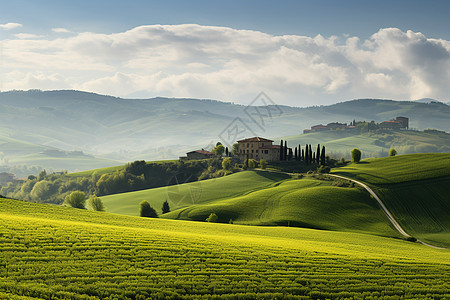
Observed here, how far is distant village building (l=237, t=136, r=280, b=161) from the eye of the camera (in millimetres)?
142875

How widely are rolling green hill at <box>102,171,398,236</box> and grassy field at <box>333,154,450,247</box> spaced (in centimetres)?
593

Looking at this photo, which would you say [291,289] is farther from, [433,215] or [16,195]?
[16,195]

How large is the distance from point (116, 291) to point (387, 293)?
58.8 ft

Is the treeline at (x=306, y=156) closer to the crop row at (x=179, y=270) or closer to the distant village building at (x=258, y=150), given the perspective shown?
the distant village building at (x=258, y=150)

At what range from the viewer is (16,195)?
196 m

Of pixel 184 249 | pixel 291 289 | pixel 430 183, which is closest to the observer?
pixel 291 289

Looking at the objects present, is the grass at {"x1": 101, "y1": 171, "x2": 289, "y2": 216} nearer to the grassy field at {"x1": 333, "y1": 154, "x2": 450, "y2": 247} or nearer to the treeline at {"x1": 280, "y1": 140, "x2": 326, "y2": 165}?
the treeline at {"x1": 280, "y1": 140, "x2": 326, "y2": 165}

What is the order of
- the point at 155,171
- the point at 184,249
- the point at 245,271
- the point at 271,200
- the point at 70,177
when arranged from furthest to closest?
the point at 70,177
the point at 155,171
the point at 271,200
the point at 184,249
the point at 245,271

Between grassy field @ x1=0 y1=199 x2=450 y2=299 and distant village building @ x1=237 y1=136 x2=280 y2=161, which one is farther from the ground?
distant village building @ x1=237 y1=136 x2=280 y2=161

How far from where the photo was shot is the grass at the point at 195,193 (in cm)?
10168

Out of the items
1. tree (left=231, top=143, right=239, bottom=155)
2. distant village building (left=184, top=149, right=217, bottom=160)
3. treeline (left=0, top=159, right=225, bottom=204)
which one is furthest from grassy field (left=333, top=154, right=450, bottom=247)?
distant village building (left=184, top=149, right=217, bottom=160)

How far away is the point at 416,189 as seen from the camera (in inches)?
3504

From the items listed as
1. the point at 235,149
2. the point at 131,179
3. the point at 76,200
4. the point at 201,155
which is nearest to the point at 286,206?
the point at 76,200

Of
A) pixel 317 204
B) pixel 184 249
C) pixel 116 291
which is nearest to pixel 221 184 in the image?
pixel 317 204
